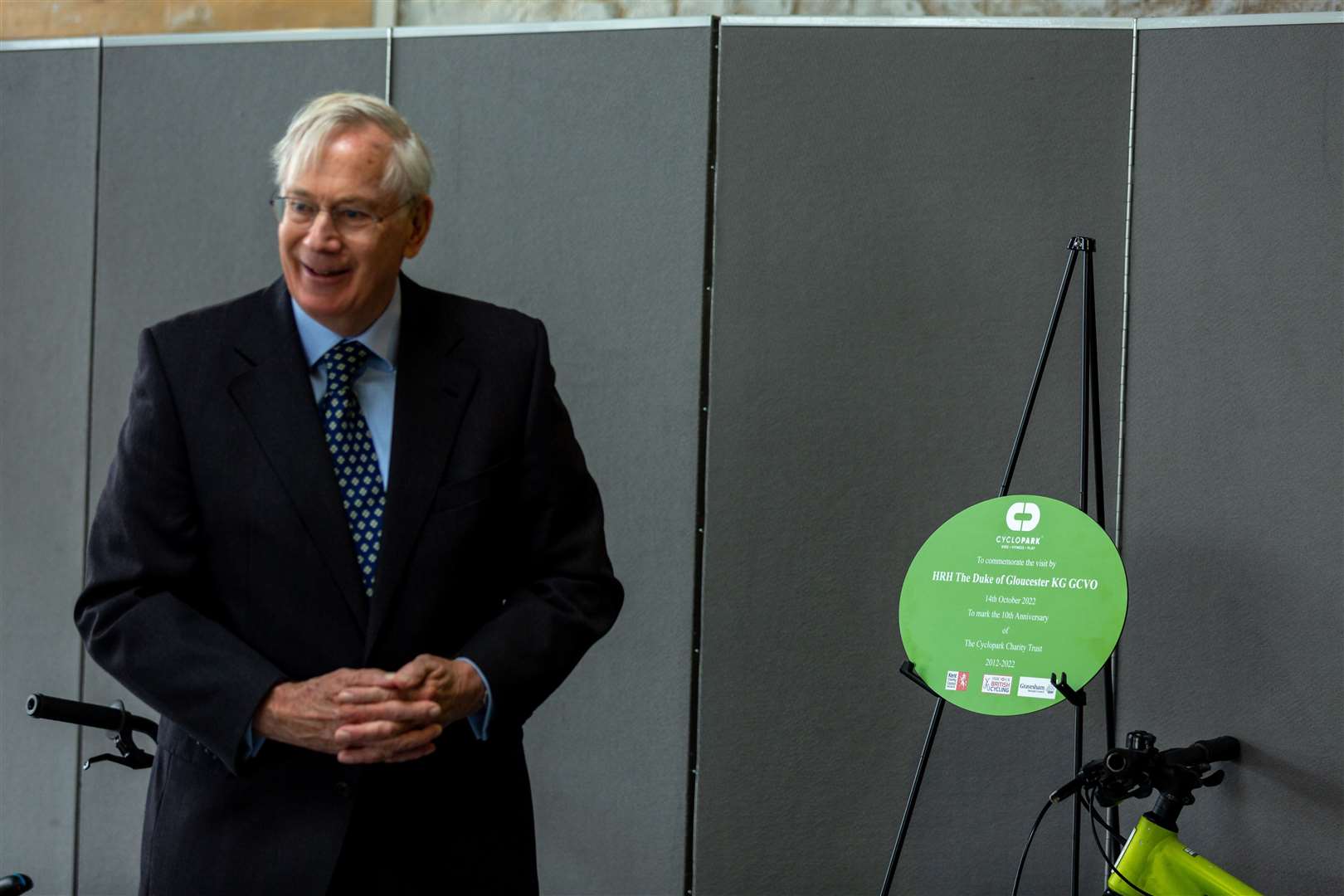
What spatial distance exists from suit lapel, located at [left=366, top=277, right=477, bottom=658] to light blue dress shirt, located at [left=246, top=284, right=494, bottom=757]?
22 mm

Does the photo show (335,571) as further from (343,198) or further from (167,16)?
(167,16)

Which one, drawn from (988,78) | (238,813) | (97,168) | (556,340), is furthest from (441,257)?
(238,813)

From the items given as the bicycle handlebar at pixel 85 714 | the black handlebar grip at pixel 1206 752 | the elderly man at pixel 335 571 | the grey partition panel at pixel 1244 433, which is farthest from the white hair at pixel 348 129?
the grey partition panel at pixel 1244 433

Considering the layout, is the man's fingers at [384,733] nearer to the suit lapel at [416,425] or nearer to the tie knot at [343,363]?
the suit lapel at [416,425]

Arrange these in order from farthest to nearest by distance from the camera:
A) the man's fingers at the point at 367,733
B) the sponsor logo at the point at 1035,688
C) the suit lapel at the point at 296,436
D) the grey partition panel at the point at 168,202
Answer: the grey partition panel at the point at 168,202
the sponsor logo at the point at 1035,688
the suit lapel at the point at 296,436
the man's fingers at the point at 367,733

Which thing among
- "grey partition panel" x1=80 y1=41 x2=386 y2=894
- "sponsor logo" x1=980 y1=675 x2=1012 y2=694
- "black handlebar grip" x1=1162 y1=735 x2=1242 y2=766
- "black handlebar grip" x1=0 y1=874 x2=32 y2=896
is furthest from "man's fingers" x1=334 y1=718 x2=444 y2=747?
"grey partition panel" x1=80 y1=41 x2=386 y2=894

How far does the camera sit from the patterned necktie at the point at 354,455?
1799 millimetres

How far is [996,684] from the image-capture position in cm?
273

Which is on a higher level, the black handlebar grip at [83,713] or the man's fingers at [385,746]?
the man's fingers at [385,746]

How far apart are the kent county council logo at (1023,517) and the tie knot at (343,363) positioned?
1495 millimetres

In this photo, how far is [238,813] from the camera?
5.78 feet

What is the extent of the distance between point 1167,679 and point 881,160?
1462 millimetres

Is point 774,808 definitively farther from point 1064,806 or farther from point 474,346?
point 474,346

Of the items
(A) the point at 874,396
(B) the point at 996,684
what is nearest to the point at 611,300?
(A) the point at 874,396
